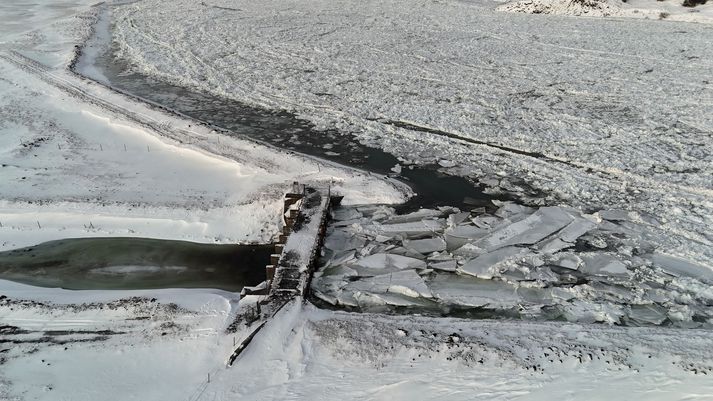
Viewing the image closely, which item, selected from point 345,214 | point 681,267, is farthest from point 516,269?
point 345,214

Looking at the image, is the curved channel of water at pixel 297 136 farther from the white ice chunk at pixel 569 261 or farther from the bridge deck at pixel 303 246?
the white ice chunk at pixel 569 261

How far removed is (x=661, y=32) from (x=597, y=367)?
53.0 ft

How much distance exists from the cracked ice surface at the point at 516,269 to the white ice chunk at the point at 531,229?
0.04 ft

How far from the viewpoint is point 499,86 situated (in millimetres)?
12281

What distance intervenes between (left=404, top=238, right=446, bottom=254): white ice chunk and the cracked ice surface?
13mm

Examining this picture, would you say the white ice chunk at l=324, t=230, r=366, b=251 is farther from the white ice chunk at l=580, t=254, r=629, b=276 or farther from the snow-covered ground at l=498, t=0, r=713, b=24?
the snow-covered ground at l=498, t=0, r=713, b=24

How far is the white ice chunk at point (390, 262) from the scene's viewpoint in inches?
253

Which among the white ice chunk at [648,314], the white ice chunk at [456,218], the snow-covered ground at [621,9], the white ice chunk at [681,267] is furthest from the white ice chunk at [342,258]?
the snow-covered ground at [621,9]

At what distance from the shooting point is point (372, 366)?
16.1 ft

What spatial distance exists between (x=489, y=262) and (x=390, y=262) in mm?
1200

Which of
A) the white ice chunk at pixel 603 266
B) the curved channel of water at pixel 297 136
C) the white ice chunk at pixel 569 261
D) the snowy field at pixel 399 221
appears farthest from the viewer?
the curved channel of water at pixel 297 136

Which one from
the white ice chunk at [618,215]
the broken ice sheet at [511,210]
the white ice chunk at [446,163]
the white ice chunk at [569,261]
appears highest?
the white ice chunk at [446,163]

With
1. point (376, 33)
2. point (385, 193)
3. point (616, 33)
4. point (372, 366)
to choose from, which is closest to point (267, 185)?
point (385, 193)

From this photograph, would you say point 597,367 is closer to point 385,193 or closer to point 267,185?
point 385,193
